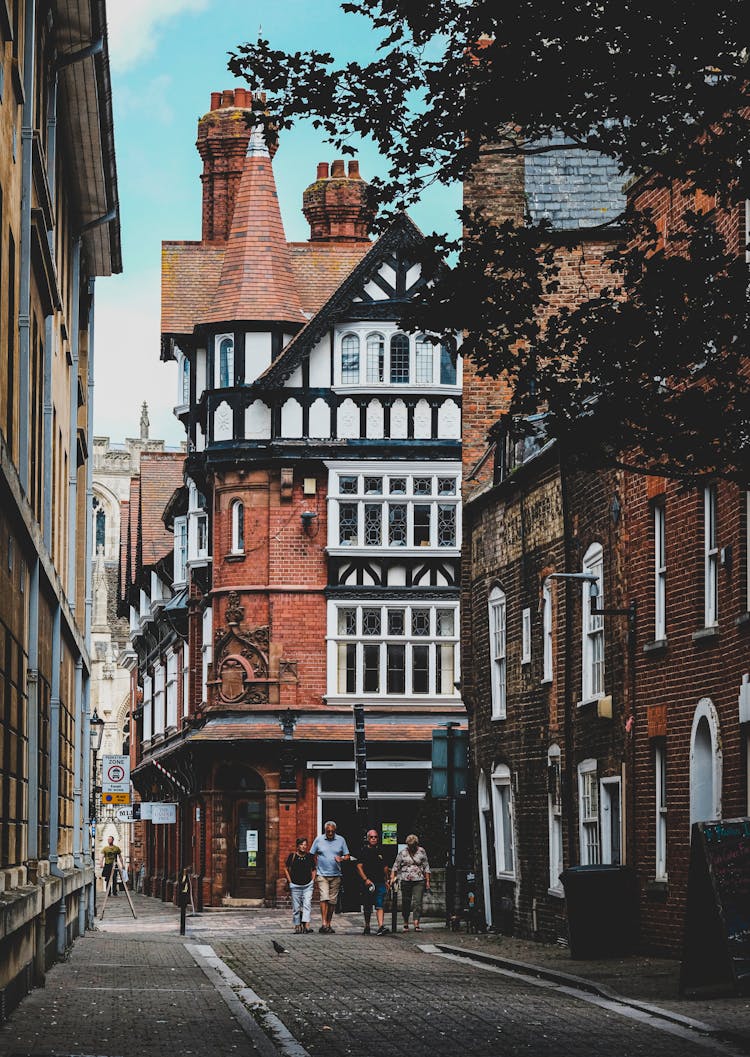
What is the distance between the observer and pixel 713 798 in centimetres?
2233

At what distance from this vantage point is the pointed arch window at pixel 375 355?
48.3 meters

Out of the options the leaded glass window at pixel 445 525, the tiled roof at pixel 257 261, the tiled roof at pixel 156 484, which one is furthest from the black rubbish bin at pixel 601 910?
the tiled roof at pixel 156 484

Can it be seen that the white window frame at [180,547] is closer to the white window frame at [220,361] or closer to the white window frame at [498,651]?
the white window frame at [220,361]

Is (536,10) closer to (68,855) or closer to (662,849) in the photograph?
(662,849)

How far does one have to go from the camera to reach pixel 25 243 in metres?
17.9

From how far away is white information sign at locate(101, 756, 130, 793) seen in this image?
35.9m

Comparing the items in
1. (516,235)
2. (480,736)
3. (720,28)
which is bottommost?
(480,736)

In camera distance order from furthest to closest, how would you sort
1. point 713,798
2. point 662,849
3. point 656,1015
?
1. point 662,849
2. point 713,798
3. point 656,1015

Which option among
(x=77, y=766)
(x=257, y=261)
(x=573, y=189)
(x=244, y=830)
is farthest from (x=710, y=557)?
(x=257, y=261)

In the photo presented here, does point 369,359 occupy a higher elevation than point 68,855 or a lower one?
higher

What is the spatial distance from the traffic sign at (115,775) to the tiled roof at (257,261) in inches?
603

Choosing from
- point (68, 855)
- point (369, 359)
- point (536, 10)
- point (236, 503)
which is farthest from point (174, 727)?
point (536, 10)

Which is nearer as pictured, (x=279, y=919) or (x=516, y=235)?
(x=516, y=235)

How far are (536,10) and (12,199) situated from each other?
5.49 metres
